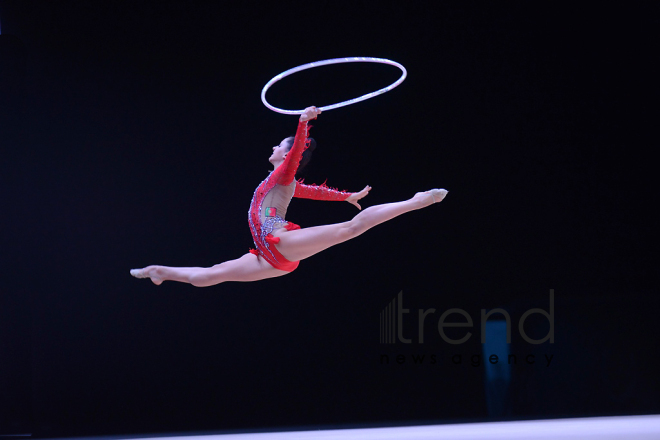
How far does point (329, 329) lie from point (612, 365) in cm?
225

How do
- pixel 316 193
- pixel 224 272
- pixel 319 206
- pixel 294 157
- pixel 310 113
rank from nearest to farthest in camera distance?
1. pixel 310 113
2. pixel 294 157
3. pixel 224 272
4. pixel 316 193
5. pixel 319 206

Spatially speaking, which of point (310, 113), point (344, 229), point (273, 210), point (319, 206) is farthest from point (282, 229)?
point (319, 206)

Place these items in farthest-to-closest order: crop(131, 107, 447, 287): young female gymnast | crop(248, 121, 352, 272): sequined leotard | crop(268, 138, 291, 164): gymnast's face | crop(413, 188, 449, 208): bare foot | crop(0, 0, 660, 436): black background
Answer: crop(0, 0, 660, 436): black background
crop(268, 138, 291, 164): gymnast's face
crop(248, 121, 352, 272): sequined leotard
crop(131, 107, 447, 287): young female gymnast
crop(413, 188, 449, 208): bare foot

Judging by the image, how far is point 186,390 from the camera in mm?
3850

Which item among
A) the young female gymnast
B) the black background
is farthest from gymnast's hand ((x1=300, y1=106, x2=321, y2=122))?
the black background

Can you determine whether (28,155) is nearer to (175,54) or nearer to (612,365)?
(175,54)

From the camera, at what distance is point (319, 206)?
4172 millimetres

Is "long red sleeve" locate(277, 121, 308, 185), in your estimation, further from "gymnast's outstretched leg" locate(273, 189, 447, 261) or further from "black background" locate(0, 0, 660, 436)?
"black background" locate(0, 0, 660, 436)

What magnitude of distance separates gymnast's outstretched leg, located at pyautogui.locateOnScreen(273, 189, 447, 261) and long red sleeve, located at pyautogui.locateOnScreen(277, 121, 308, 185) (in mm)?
304

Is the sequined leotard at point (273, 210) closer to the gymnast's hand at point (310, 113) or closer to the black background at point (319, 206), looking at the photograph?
the gymnast's hand at point (310, 113)

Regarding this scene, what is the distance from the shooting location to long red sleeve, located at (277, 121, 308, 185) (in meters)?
2.97

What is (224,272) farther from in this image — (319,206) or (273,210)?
(319,206)

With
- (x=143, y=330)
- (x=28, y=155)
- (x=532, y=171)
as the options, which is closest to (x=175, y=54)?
(x=28, y=155)

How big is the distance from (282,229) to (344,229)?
398 mm
